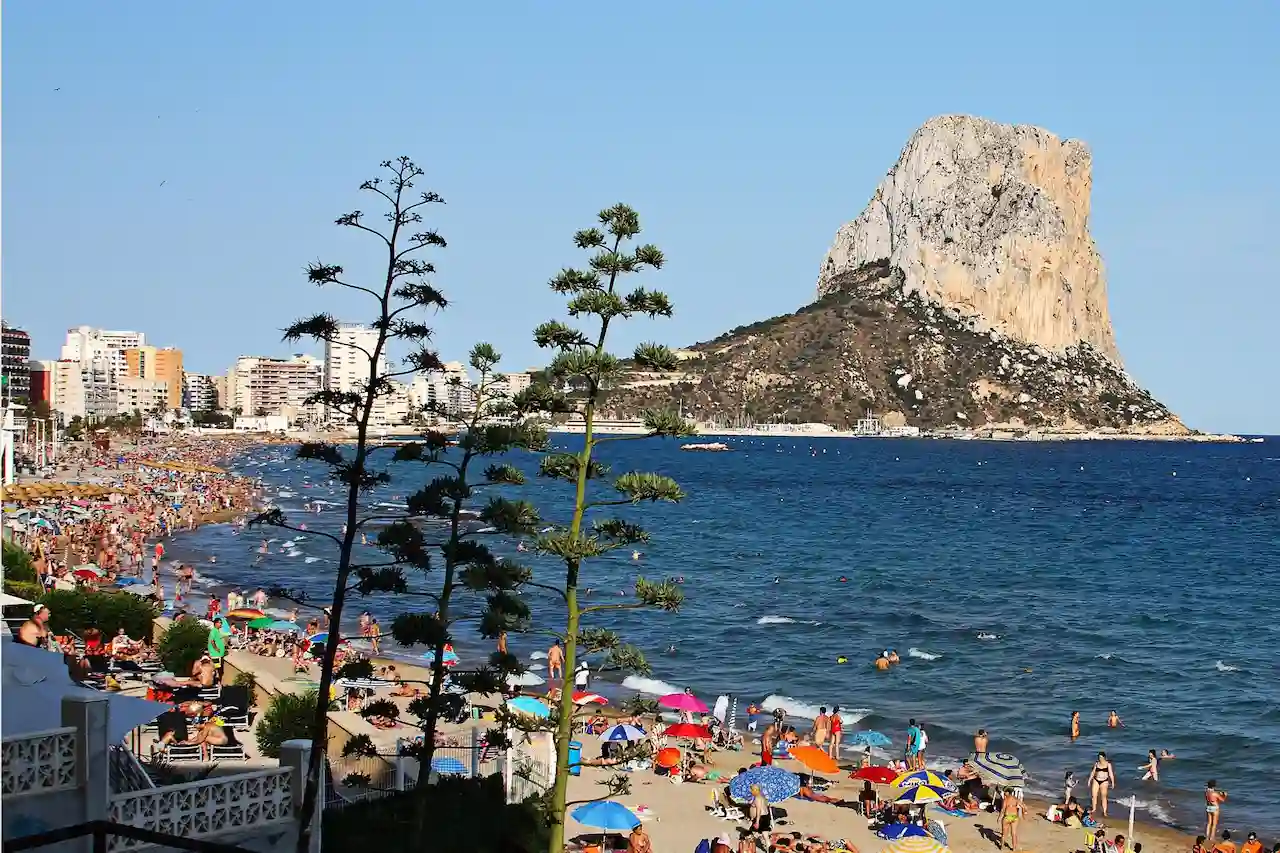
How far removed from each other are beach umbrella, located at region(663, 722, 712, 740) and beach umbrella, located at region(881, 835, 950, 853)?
6.93 metres

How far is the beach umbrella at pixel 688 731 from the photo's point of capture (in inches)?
965

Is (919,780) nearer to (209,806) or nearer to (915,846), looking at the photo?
(915,846)

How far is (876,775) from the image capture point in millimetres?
21906

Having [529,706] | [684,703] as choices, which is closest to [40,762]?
[529,706]

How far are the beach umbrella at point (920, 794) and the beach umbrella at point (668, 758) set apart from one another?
162 inches

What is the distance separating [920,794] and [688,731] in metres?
5.51

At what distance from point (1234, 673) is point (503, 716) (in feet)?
98.5

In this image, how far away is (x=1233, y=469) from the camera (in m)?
173

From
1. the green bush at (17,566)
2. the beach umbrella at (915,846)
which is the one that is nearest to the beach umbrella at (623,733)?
the beach umbrella at (915,846)

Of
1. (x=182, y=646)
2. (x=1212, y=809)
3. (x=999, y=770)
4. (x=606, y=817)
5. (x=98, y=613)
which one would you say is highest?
(x=98, y=613)

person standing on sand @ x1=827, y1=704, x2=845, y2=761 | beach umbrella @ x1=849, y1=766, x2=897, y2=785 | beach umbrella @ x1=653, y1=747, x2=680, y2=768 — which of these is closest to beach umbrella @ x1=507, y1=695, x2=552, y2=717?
beach umbrella @ x1=653, y1=747, x2=680, y2=768

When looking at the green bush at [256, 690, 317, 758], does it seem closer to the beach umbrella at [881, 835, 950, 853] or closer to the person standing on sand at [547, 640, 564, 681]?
the beach umbrella at [881, 835, 950, 853]

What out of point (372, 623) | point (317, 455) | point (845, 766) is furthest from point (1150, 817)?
point (372, 623)

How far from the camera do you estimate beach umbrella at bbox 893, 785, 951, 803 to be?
20.4 metres
